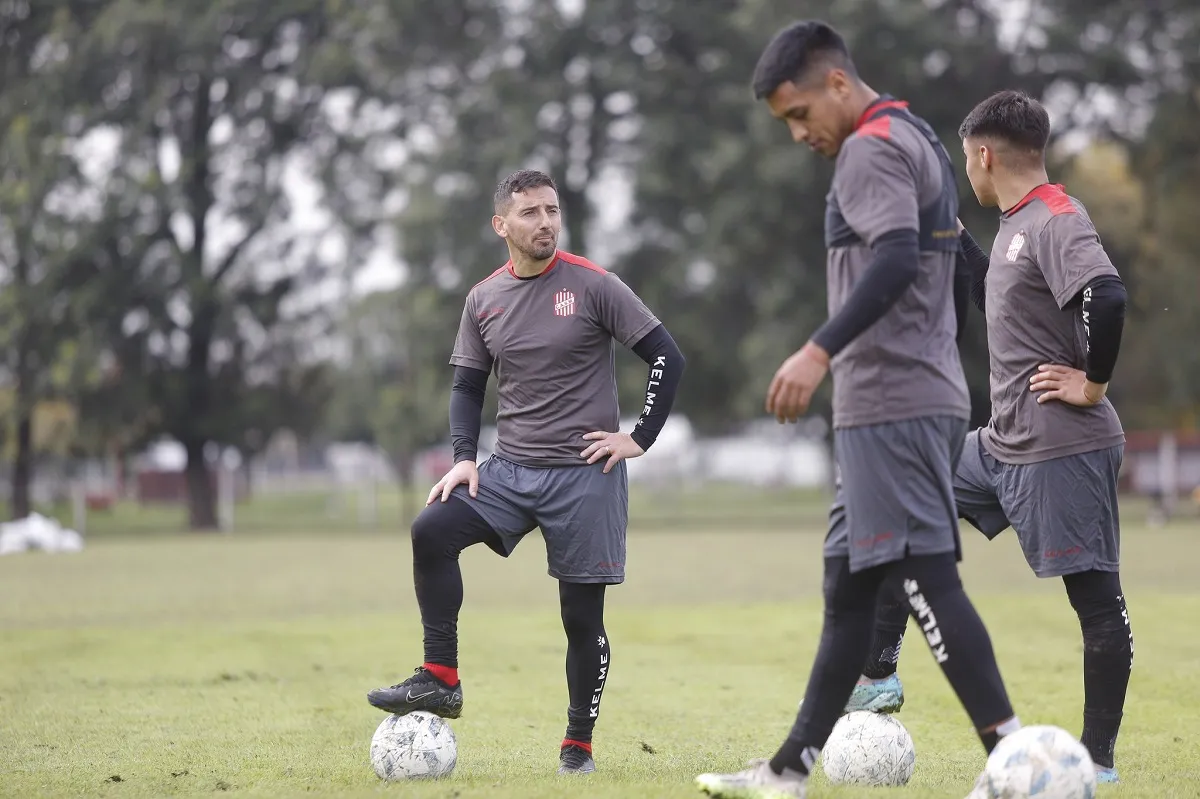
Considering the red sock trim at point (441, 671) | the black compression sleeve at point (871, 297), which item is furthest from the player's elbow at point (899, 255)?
the red sock trim at point (441, 671)

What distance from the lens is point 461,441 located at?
6523 millimetres

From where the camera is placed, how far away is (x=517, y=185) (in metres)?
6.34

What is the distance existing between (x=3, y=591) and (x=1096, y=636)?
1449cm

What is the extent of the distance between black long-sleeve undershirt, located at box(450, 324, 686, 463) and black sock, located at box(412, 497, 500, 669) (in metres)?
0.33

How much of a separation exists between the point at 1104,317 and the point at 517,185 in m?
2.50

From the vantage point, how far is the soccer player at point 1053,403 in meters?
5.75

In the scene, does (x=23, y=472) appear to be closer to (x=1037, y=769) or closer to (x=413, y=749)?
(x=413, y=749)

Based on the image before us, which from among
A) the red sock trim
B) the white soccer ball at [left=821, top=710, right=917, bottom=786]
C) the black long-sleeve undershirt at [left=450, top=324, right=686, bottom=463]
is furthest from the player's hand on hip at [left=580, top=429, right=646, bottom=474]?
the white soccer ball at [left=821, top=710, right=917, bottom=786]

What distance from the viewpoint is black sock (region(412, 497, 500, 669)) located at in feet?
20.0

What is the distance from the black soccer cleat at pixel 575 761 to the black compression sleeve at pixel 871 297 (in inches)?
93.5

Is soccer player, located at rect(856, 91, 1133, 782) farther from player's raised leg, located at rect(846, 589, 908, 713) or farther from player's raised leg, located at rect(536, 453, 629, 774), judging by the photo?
player's raised leg, located at rect(536, 453, 629, 774)

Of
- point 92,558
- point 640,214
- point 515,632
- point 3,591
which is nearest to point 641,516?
point 640,214

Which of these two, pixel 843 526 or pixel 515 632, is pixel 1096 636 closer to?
pixel 843 526

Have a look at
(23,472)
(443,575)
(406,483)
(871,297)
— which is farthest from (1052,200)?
(23,472)
